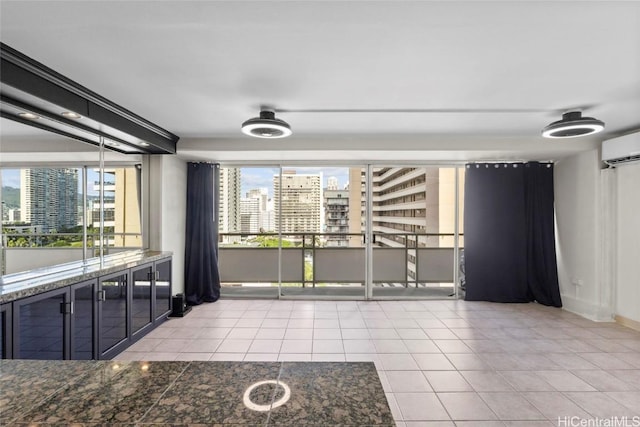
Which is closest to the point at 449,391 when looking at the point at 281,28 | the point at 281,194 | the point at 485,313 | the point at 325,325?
→ the point at 325,325

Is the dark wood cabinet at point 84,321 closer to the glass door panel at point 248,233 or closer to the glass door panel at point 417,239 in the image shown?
the glass door panel at point 248,233

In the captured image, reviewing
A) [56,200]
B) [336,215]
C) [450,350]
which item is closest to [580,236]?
[450,350]

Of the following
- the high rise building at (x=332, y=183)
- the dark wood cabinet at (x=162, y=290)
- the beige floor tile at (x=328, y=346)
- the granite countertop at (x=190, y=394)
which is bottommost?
the beige floor tile at (x=328, y=346)

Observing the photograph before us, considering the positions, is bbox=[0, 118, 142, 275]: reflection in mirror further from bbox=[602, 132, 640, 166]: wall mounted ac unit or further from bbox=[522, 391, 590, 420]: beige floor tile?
bbox=[602, 132, 640, 166]: wall mounted ac unit

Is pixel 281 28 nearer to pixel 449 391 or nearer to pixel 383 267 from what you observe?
pixel 449 391

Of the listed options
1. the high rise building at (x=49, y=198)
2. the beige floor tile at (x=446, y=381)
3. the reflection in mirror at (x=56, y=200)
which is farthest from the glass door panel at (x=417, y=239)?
the high rise building at (x=49, y=198)

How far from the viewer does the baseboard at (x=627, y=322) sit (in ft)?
11.6

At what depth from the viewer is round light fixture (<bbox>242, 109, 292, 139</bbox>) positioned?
111 inches

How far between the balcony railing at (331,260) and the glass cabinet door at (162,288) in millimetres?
1485

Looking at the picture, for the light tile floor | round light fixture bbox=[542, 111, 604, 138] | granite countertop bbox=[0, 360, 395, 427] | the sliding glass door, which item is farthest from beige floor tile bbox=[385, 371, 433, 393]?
round light fixture bbox=[542, 111, 604, 138]

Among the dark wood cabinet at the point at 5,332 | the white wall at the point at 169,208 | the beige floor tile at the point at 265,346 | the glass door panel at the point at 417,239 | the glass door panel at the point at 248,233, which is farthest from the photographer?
the glass door panel at the point at 417,239

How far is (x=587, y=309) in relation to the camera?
4.01 metres

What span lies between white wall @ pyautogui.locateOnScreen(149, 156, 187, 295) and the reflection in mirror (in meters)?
0.27

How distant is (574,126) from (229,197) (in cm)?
446
